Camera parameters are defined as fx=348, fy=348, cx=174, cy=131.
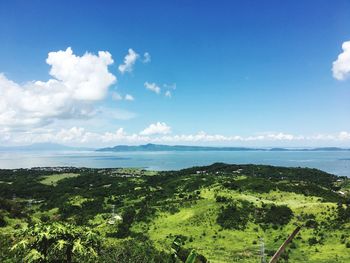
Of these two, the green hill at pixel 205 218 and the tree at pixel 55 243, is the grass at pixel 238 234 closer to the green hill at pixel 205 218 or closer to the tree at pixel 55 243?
the green hill at pixel 205 218

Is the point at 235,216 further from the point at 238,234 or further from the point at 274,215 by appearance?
Answer: the point at 274,215

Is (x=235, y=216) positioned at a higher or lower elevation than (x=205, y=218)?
higher

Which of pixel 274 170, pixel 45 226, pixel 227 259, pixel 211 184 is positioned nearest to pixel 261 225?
pixel 227 259

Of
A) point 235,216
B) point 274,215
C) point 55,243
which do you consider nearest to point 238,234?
point 235,216

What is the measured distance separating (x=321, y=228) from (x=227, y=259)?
27191mm

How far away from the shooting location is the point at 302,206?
8638cm

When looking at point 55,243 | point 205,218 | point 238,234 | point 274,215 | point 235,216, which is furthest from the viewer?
point 205,218

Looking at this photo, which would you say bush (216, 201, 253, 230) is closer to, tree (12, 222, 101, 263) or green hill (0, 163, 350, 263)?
green hill (0, 163, 350, 263)

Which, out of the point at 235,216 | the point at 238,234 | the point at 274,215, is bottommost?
the point at 238,234

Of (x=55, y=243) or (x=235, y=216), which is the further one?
(x=235, y=216)

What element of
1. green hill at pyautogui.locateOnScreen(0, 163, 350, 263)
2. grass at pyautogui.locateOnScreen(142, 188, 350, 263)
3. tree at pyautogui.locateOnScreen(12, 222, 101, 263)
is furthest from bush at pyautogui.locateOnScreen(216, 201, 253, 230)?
tree at pyautogui.locateOnScreen(12, 222, 101, 263)

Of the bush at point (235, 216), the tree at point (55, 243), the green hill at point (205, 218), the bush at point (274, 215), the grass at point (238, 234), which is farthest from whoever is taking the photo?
the bush at point (274, 215)

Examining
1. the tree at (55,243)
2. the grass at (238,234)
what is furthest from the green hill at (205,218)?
the tree at (55,243)

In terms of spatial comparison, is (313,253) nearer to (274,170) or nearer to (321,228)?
(321,228)
